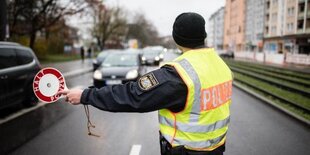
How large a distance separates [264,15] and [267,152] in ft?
237

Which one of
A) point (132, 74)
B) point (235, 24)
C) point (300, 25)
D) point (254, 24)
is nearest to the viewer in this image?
point (132, 74)

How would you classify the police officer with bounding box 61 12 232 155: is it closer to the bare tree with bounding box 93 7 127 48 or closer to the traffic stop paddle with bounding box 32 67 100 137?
the traffic stop paddle with bounding box 32 67 100 137

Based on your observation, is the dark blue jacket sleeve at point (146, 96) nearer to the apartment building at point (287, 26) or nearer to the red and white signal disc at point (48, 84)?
the red and white signal disc at point (48, 84)

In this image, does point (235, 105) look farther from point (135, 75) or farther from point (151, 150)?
point (151, 150)

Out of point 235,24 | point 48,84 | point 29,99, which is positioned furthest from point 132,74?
point 235,24

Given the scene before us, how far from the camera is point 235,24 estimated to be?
101000mm

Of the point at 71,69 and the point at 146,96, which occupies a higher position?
the point at 146,96

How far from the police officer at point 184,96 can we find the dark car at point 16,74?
6.84m

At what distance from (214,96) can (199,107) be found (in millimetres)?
158

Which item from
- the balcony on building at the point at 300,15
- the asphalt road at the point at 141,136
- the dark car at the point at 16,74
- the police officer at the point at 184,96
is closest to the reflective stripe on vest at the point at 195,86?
the police officer at the point at 184,96

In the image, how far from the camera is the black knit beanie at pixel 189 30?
2.49 meters

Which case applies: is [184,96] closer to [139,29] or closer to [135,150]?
[135,150]

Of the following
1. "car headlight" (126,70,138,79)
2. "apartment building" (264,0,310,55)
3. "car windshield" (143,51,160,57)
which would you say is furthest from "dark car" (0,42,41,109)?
"apartment building" (264,0,310,55)

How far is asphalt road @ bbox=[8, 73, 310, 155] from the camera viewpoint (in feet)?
19.9
